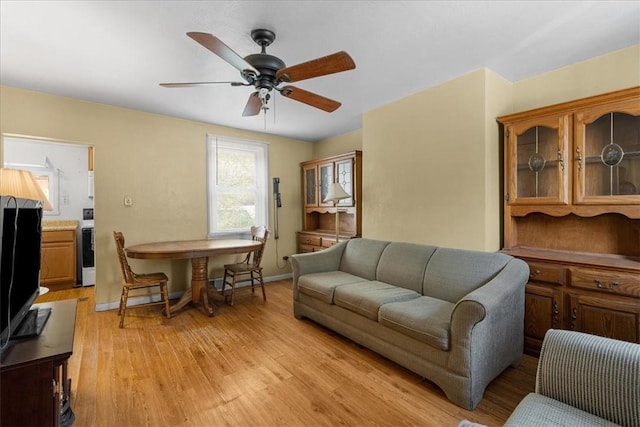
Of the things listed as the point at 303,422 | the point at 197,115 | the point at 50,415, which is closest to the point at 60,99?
the point at 197,115

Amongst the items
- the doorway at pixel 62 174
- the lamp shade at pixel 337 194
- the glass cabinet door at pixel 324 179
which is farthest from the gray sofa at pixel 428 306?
the doorway at pixel 62 174

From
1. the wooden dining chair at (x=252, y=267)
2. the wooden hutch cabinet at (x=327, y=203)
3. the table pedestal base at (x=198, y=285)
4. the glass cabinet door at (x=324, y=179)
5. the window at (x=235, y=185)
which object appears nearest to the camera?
the table pedestal base at (x=198, y=285)

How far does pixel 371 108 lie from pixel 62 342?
3.47 meters

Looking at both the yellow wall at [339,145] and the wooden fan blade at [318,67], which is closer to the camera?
the wooden fan blade at [318,67]

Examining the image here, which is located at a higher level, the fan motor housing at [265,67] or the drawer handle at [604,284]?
the fan motor housing at [265,67]

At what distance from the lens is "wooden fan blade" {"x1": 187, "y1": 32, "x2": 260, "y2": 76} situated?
1546 mm

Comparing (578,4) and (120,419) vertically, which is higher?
(578,4)

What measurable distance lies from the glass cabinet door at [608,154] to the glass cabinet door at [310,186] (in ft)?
10.8

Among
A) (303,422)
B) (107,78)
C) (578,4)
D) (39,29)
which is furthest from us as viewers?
(107,78)

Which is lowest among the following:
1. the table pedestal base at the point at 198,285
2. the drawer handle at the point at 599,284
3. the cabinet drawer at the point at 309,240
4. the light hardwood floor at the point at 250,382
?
the light hardwood floor at the point at 250,382

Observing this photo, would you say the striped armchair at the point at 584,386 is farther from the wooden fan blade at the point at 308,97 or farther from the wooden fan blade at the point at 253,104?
the wooden fan blade at the point at 253,104

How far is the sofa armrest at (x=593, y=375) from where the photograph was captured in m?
1.08

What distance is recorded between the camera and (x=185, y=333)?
285 cm

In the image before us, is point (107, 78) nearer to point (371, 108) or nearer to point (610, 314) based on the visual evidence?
point (371, 108)
